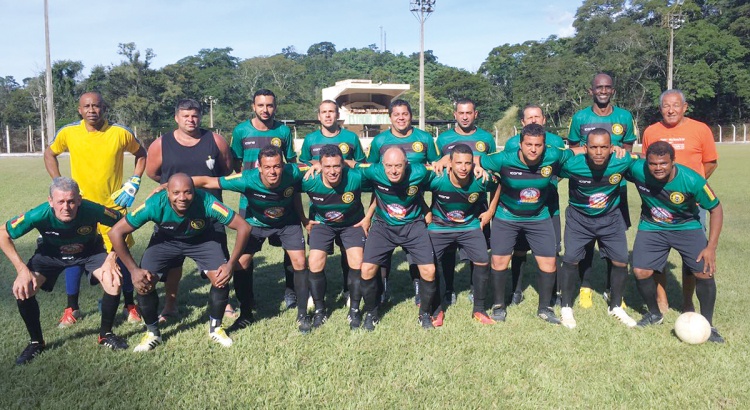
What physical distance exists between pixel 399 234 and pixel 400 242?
80mm

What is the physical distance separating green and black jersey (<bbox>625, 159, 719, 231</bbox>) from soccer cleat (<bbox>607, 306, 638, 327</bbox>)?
83cm

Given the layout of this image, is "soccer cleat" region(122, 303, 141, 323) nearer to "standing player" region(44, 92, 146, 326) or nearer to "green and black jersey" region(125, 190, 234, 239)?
"standing player" region(44, 92, 146, 326)

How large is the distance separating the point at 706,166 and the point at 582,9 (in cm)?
7165

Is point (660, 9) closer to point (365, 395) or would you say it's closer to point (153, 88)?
point (153, 88)

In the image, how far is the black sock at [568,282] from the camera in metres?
5.23

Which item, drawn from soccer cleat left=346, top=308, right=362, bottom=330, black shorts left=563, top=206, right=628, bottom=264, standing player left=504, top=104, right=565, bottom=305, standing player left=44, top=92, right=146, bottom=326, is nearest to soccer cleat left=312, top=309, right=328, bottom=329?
soccer cleat left=346, top=308, right=362, bottom=330

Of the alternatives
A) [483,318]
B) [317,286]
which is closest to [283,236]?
[317,286]

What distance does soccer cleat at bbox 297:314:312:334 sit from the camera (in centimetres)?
484

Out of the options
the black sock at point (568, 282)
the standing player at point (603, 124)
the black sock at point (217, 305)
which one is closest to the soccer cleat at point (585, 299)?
the standing player at point (603, 124)

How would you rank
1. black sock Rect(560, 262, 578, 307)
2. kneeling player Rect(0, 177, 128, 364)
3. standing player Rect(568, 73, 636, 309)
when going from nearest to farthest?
kneeling player Rect(0, 177, 128, 364)
black sock Rect(560, 262, 578, 307)
standing player Rect(568, 73, 636, 309)

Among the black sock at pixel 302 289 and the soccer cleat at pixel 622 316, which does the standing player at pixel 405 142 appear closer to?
the black sock at pixel 302 289

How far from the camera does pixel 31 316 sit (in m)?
4.27

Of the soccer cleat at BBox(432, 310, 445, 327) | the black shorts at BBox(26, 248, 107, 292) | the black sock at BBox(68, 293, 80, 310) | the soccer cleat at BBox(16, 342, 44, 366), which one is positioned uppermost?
the black shorts at BBox(26, 248, 107, 292)

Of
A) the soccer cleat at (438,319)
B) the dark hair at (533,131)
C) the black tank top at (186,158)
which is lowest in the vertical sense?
the soccer cleat at (438,319)
